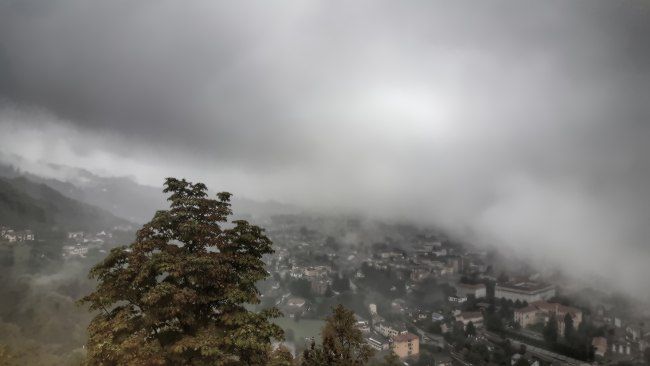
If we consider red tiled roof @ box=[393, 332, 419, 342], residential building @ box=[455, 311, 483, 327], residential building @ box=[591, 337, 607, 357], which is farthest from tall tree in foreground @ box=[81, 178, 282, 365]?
residential building @ box=[455, 311, 483, 327]

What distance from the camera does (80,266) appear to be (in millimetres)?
133500

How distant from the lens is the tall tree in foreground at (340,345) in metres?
17.7

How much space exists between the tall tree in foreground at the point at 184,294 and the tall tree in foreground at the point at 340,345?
17.8ft

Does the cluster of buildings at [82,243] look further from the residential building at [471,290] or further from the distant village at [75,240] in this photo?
the residential building at [471,290]

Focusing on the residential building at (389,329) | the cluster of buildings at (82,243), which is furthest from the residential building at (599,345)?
the cluster of buildings at (82,243)

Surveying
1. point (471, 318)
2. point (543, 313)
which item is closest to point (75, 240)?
point (471, 318)

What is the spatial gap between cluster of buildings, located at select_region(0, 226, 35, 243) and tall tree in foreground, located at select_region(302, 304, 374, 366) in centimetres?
15271

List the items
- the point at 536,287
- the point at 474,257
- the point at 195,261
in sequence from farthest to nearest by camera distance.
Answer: the point at 474,257
the point at 536,287
the point at 195,261

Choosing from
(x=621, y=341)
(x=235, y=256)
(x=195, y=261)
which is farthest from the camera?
(x=621, y=341)

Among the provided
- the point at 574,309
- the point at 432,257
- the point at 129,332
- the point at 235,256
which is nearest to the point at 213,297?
the point at 235,256

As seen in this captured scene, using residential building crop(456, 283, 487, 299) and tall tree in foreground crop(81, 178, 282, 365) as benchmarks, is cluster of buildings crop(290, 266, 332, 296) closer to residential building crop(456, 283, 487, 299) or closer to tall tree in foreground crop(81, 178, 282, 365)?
residential building crop(456, 283, 487, 299)

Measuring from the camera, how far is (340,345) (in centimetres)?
1889

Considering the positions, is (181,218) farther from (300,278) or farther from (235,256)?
(300,278)

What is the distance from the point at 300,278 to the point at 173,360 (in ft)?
476
